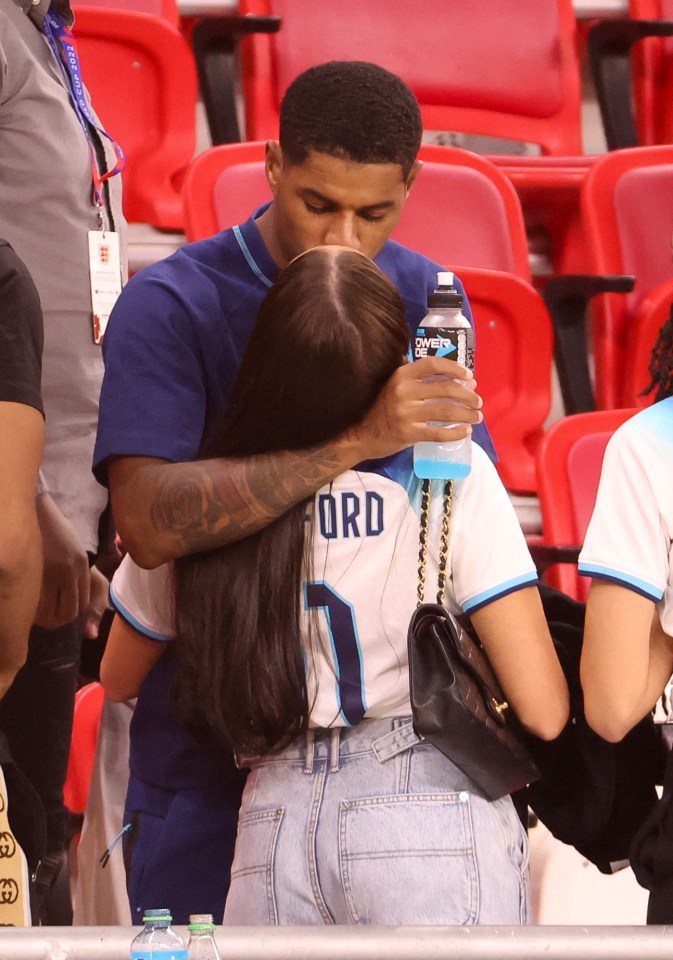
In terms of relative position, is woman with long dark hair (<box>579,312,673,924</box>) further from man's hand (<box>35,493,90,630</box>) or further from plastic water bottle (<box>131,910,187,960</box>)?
man's hand (<box>35,493,90,630</box>)

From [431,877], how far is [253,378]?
0.55 metres

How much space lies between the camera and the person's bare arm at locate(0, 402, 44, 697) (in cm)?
149

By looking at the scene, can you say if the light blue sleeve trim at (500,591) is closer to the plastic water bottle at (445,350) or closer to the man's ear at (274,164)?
the plastic water bottle at (445,350)

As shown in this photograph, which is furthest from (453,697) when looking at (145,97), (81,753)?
(145,97)

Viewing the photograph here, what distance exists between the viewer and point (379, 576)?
4.75 ft

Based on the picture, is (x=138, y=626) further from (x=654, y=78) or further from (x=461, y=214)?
(x=654, y=78)

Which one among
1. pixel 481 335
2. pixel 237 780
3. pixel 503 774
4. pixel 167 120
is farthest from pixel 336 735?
pixel 167 120

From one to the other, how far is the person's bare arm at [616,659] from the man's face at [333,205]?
56 cm

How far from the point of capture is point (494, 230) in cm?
332

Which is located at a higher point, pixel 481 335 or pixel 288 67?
pixel 288 67

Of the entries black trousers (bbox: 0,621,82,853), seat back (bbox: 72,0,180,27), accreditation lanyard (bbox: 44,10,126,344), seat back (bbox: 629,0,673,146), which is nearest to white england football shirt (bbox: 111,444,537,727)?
black trousers (bbox: 0,621,82,853)

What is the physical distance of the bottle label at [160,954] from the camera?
1.20m

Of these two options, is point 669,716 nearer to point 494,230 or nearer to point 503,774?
point 503,774

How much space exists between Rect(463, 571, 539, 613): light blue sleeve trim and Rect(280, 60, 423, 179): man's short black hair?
58 cm
